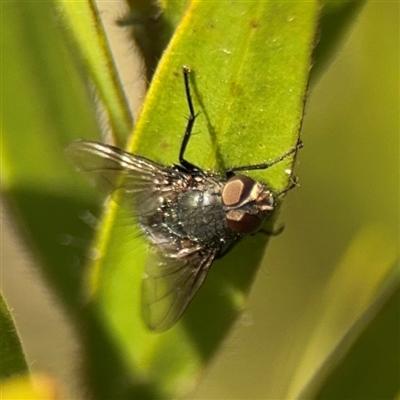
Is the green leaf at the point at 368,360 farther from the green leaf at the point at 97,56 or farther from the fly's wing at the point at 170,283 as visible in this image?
the green leaf at the point at 97,56

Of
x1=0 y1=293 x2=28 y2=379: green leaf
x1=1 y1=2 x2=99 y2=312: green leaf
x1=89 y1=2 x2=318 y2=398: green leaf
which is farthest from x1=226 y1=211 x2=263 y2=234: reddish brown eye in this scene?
x1=0 y1=293 x2=28 y2=379: green leaf

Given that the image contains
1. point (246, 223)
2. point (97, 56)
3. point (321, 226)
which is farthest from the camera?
point (321, 226)

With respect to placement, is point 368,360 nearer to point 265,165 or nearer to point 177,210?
point 265,165

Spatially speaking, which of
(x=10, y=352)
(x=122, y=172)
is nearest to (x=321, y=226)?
(x=122, y=172)

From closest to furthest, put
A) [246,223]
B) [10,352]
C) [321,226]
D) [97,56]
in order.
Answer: [10,352], [97,56], [246,223], [321,226]

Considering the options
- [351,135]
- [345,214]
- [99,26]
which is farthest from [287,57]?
[345,214]

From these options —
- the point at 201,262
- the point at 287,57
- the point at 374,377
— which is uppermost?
the point at 287,57

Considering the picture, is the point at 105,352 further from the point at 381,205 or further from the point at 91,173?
the point at 381,205
